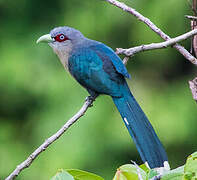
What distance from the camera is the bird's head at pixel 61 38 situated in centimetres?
386

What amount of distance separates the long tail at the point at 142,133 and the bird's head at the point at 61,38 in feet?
2.38

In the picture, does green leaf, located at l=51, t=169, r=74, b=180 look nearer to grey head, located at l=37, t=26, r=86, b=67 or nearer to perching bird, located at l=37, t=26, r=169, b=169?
perching bird, located at l=37, t=26, r=169, b=169

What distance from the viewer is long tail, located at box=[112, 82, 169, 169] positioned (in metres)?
2.88

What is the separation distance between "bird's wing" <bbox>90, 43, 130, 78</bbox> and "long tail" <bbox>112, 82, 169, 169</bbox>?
193 millimetres

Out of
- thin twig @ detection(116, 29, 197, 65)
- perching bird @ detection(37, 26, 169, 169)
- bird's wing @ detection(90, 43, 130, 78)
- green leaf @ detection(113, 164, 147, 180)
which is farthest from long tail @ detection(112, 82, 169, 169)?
green leaf @ detection(113, 164, 147, 180)

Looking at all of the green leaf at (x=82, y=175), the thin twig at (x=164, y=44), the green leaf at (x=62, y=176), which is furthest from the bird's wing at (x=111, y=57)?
the green leaf at (x=62, y=176)

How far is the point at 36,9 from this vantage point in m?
6.14

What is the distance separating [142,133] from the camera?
3.13 metres

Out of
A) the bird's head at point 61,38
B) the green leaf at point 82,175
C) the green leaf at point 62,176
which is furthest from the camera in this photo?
the bird's head at point 61,38

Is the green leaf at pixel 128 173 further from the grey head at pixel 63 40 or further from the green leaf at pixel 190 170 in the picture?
the grey head at pixel 63 40

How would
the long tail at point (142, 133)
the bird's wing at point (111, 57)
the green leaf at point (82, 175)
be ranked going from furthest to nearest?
1. the bird's wing at point (111, 57)
2. the long tail at point (142, 133)
3. the green leaf at point (82, 175)

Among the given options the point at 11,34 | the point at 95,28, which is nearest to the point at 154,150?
the point at 95,28

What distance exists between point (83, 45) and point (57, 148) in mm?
1748

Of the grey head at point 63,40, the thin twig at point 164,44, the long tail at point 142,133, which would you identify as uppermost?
the grey head at point 63,40
